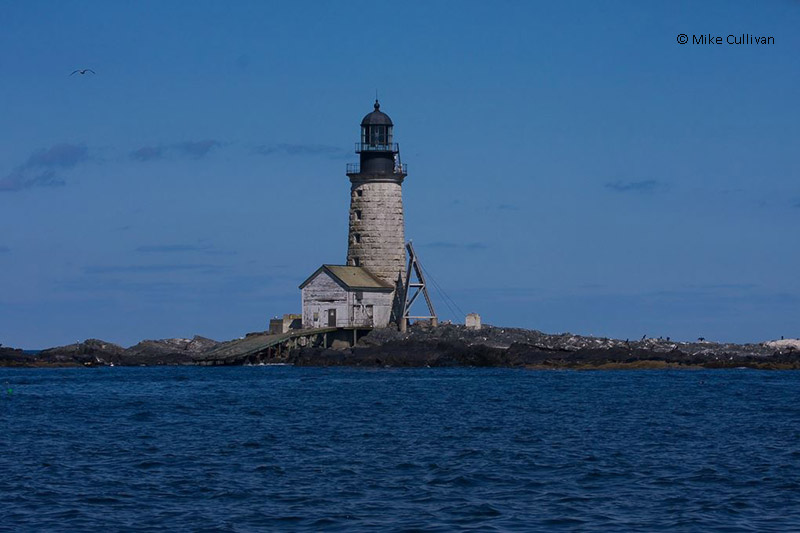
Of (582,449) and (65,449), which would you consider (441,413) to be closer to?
(582,449)

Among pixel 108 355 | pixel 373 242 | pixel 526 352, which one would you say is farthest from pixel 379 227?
pixel 108 355

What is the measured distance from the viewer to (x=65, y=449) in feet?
91.7

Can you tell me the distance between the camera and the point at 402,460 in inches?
1016

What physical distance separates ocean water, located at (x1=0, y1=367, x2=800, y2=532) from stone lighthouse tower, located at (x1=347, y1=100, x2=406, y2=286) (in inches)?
875

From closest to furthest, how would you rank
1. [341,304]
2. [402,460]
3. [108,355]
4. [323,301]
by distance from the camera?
[402,460] < [341,304] < [323,301] < [108,355]

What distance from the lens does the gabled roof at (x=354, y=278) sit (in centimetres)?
6762

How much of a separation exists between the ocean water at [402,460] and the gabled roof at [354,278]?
19788 mm

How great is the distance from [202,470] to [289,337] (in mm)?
43524

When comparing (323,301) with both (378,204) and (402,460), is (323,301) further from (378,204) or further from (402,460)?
(402,460)

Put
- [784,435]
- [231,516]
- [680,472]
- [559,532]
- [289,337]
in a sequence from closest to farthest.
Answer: [559,532] → [231,516] → [680,472] → [784,435] → [289,337]

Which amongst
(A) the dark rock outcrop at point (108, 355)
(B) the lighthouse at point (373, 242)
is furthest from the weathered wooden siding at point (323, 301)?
(A) the dark rock outcrop at point (108, 355)

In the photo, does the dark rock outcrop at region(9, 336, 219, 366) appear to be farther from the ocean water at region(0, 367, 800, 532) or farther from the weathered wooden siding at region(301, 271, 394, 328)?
the ocean water at region(0, 367, 800, 532)

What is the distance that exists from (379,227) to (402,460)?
44.4 m

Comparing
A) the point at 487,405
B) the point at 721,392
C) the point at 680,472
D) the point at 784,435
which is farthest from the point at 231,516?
the point at 721,392
